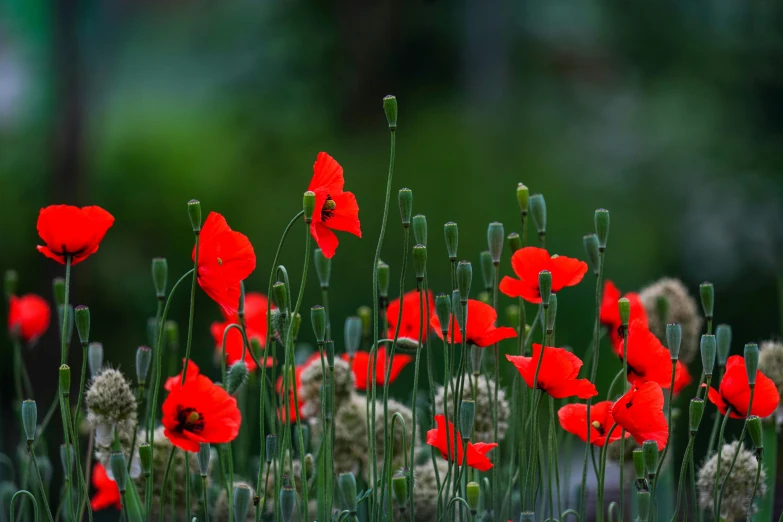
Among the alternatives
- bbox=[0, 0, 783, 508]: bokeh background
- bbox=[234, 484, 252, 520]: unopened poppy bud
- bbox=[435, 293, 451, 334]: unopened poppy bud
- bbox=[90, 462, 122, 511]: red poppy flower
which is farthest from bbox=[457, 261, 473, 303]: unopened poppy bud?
bbox=[0, 0, 783, 508]: bokeh background

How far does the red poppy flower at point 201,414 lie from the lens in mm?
775

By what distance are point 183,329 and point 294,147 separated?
1192 millimetres

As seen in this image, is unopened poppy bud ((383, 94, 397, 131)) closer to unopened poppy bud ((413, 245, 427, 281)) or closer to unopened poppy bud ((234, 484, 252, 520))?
unopened poppy bud ((413, 245, 427, 281))

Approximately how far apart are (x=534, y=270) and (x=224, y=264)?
0.26m

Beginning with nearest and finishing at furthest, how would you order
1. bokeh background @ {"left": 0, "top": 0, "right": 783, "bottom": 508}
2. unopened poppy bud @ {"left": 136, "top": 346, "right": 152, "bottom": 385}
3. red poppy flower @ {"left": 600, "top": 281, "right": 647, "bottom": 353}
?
unopened poppy bud @ {"left": 136, "top": 346, "right": 152, "bottom": 385}
red poppy flower @ {"left": 600, "top": 281, "right": 647, "bottom": 353}
bokeh background @ {"left": 0, "top": 0, "right": 783, "bottom": 508}

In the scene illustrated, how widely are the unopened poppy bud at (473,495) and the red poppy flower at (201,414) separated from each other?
181mm

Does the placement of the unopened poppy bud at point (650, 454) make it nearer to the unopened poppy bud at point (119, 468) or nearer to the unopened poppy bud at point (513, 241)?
the unopened poppy bud at point (513, 241)

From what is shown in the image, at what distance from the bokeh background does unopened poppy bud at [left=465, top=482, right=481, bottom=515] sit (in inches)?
64.4

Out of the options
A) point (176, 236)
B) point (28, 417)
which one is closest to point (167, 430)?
point (28, 417)

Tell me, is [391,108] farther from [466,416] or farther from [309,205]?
[466,416]

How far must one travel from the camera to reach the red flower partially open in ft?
2.68

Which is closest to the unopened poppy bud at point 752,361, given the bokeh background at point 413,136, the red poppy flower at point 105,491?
the red poppy flower at point 105,491

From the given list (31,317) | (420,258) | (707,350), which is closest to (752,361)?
(707,350)

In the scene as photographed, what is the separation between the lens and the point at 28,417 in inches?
30.9
